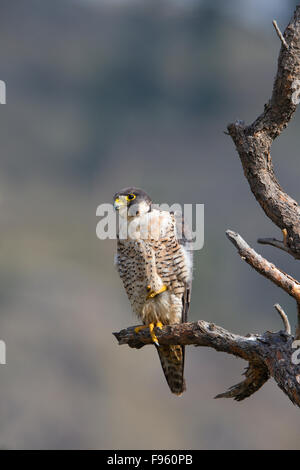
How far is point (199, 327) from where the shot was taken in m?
3.76

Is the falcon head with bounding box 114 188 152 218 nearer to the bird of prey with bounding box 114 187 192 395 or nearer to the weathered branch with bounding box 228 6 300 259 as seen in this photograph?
the bird of prey with bounding box 114 187 192 395

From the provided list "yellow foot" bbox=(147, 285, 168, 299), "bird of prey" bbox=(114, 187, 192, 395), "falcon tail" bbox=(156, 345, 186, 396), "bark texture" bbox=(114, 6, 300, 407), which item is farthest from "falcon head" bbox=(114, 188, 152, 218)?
"falcon tail" bbox=(156, 345, 186, 396)

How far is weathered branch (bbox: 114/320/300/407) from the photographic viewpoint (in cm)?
341

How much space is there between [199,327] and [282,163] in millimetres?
22829

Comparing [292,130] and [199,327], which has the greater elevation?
[292,130]

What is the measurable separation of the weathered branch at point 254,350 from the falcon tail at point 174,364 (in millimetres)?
509

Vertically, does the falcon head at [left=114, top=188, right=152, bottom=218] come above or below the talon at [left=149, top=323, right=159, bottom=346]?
above

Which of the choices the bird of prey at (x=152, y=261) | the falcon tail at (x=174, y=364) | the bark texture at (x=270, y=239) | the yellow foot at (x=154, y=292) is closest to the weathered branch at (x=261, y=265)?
the bark texture at (x=270, y=239)

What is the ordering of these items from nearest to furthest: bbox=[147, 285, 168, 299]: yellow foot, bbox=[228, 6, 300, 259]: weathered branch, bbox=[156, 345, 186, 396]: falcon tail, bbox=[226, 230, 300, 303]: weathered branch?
bbox=[226, 230, 300, 303]: weathered branch < bbox=[228, 6, 300, 259]: weathered branch < bbox=[147, 285, 168, 299]: yellow foot < bbox=[156, 345, 186, 396]: falcon tail

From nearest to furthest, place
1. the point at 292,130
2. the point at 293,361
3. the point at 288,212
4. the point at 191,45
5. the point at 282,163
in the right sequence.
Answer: the point at 293,361
the point at 288,212
the point at 282,163
the point at 292,130
the point at 191,45

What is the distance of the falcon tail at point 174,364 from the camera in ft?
15.1

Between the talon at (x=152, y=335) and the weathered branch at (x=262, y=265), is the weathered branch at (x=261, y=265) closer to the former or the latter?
the weathered branch at (x=262, y=265)

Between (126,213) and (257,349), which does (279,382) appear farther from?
(126,213)
